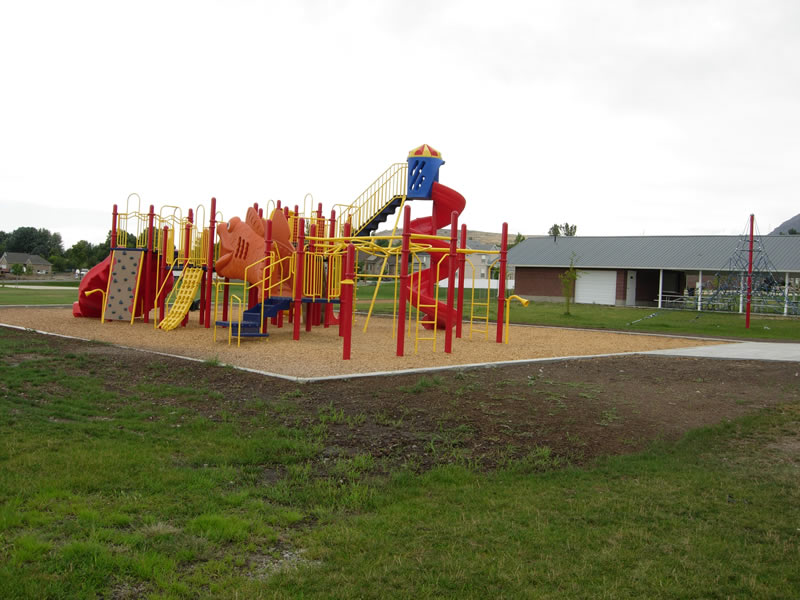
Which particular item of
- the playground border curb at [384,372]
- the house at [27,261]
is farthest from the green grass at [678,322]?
the house at [27,261]

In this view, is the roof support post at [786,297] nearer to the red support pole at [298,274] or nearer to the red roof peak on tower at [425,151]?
the red roof peak on tower at [425,151]

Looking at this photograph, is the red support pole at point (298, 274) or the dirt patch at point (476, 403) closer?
the dirt patch at point (476, 403)

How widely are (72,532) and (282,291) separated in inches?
557

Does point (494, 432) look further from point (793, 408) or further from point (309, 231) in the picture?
point (309, 231)

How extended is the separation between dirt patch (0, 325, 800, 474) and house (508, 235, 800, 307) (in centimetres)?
2726

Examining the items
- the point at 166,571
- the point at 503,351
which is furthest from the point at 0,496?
the point at 503,351

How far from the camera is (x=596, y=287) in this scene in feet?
137

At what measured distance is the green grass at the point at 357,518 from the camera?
372cm

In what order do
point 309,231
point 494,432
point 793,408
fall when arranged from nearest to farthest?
point 494,432 < point 793,408 < point 309,231

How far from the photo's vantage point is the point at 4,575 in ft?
11.6

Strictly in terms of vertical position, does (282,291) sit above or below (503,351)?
above

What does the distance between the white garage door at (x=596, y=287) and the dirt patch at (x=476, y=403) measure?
28799 millimetres

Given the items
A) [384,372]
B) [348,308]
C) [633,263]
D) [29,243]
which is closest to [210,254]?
[348,308]

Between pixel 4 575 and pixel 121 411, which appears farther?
pixel 121 411
